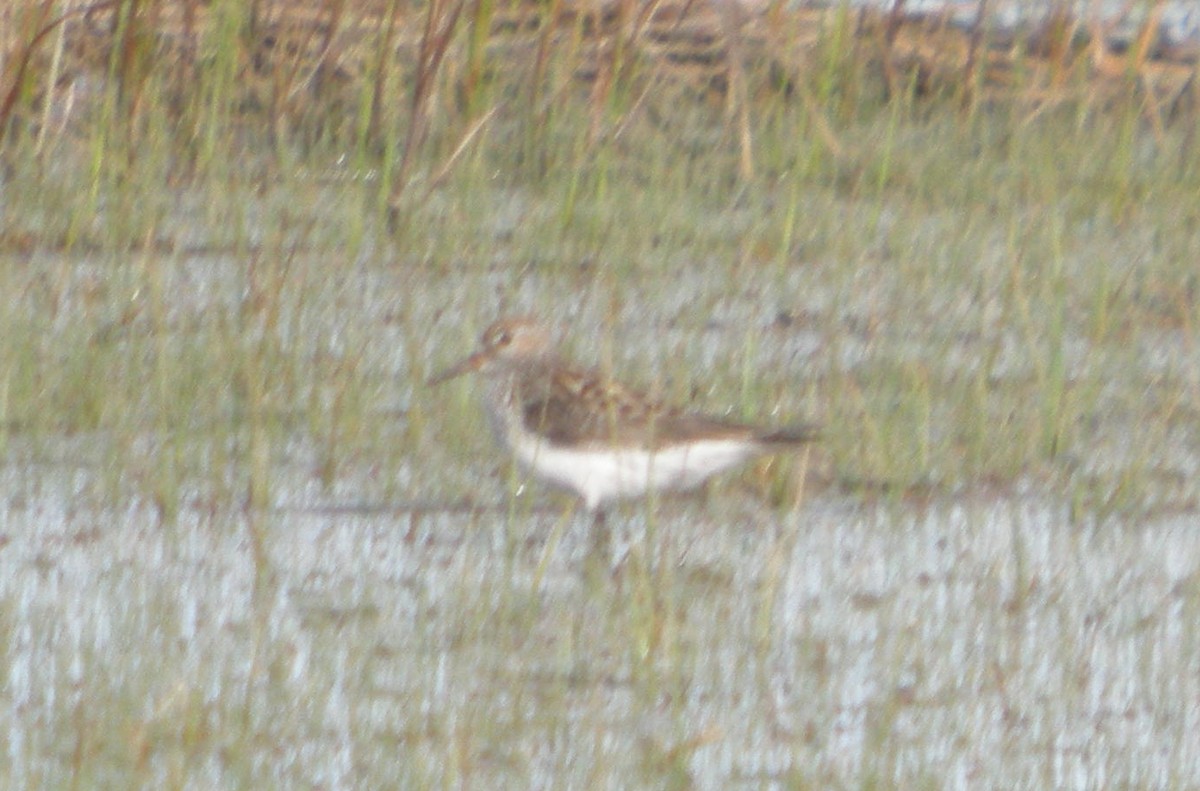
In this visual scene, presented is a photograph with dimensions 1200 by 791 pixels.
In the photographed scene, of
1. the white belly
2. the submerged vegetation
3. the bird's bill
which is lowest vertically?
the submerged vegetation

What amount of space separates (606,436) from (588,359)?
3.44ft

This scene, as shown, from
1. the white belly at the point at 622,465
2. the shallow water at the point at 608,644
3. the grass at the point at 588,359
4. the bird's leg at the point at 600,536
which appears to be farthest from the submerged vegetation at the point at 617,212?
the bird's leg at the point at 600,536

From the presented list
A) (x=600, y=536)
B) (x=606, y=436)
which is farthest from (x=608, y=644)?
(x=606, y=436)

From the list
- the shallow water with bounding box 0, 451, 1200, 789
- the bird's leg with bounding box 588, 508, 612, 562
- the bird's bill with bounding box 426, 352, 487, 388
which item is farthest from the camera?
the bird's bill with bounding box 426, 352, 487, 388

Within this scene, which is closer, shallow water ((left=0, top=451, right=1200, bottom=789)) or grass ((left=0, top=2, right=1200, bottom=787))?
shallow water ((left=0, top=451, right=1200, bottom=789))

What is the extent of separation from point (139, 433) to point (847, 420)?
166 centimetres

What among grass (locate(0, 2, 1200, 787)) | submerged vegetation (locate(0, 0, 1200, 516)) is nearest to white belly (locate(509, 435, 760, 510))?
grass (locate(0, 2, 1200, 787))

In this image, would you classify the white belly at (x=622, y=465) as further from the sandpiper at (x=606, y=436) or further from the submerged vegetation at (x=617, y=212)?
the submerged vegetation at (x=617, y=212)

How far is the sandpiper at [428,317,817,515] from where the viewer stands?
5230 mm

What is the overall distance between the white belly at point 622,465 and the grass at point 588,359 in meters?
0.11

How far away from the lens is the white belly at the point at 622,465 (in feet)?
17.2

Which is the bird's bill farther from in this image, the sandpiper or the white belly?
the white belly

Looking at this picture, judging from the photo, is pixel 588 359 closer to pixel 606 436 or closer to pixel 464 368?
pixel 464 368

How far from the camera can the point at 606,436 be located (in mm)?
5371
